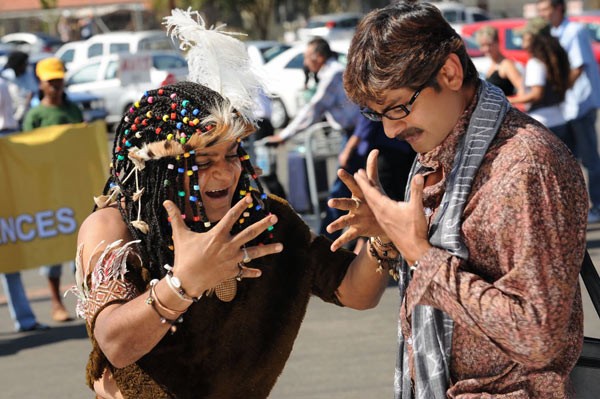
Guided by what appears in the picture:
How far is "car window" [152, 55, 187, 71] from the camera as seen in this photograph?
2000 cm

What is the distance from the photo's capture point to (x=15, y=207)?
665 centimetres

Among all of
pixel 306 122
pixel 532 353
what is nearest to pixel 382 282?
pixel 532 353

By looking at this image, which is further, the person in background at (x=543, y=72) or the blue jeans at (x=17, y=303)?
the person in background at (x=543, y=72)

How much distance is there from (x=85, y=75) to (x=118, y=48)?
4.62 meters

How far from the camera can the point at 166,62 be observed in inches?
798

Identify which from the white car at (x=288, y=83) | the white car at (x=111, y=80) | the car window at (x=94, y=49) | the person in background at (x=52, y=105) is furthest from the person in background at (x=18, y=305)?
the car window at (x=94, y=49)

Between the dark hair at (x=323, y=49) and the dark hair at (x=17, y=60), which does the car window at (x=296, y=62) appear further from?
the dark hair at (x=323, y=49)

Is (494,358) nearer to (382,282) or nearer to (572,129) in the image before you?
(382,282)

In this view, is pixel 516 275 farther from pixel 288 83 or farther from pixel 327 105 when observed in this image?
pixel 288 83

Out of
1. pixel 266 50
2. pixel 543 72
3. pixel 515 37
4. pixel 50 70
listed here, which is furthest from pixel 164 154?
pixel 266 50

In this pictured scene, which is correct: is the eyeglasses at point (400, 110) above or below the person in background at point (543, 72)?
above

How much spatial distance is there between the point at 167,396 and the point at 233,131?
75 cm

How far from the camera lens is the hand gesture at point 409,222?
2.06 meters

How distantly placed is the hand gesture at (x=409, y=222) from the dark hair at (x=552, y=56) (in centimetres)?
609
